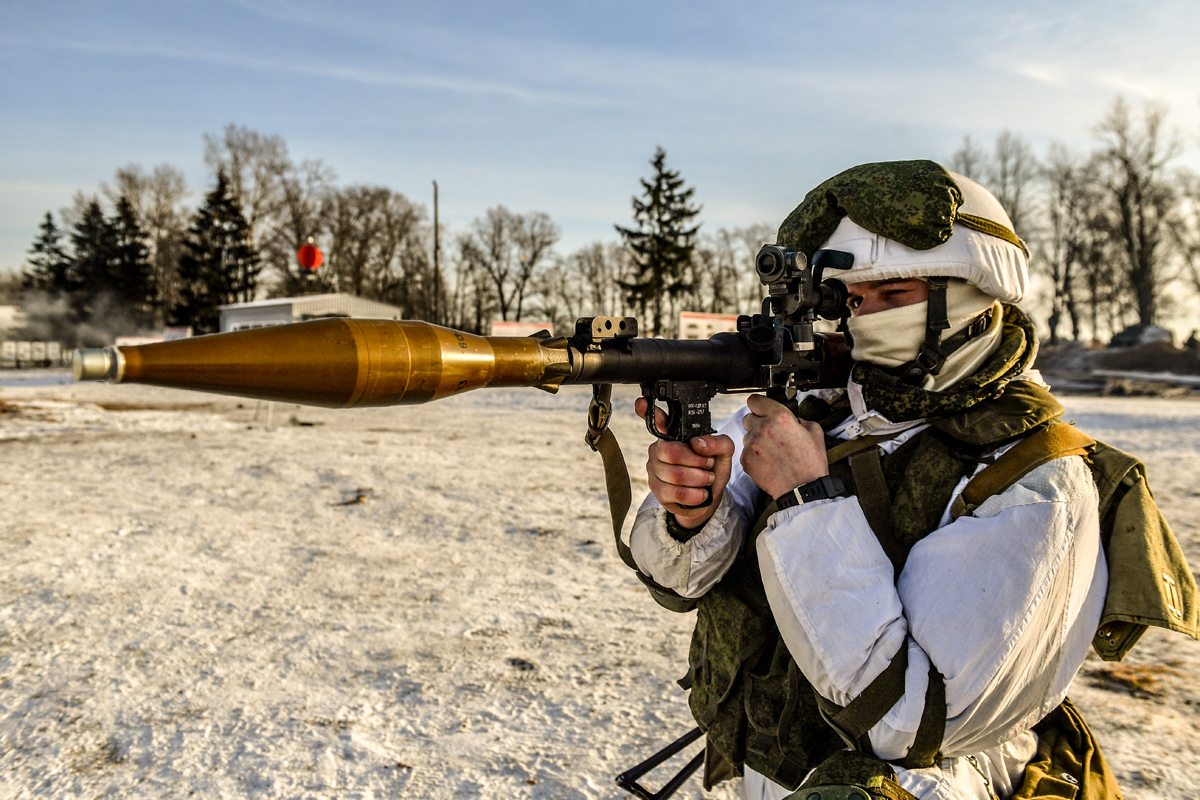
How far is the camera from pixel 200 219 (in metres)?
50.7

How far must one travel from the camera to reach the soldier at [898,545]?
5.01ft

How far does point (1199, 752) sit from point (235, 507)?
7378mm

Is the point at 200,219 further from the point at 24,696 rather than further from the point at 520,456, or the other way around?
the point at 24,696

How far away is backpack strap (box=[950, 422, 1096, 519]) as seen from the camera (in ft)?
5.39

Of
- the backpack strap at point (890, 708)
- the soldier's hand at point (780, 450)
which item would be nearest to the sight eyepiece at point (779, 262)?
the soldier's hand at point (780, 450)

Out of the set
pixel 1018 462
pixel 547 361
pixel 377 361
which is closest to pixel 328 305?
pixel 547 361

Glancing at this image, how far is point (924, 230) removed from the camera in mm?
1789

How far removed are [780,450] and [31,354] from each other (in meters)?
64.0

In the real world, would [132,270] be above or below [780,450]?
above

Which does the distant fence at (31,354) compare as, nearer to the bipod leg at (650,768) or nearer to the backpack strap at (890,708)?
the bipod leg at (650,768)

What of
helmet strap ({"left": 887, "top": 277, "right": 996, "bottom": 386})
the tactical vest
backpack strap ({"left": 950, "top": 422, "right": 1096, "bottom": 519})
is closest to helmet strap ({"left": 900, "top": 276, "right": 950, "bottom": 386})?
helmet strap ({"left": 887, "top": 277, "right": 996, "bottom": 386})

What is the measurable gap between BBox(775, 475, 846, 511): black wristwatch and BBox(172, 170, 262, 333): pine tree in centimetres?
5598

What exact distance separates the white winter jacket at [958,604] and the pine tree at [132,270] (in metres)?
67.8

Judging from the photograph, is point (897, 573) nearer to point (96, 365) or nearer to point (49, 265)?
point (96, 365)
